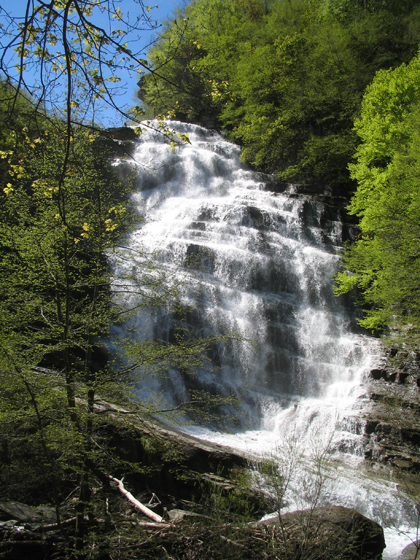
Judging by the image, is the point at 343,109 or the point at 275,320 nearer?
the point at 275,320

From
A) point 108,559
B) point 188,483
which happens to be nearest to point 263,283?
point 188,483

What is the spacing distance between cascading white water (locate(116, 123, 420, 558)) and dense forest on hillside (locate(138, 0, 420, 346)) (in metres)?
1.35

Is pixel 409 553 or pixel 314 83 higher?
pixel 314 83

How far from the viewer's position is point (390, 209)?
429 inches

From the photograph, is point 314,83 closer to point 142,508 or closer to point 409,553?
point 409,553

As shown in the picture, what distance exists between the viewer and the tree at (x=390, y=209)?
1008cm

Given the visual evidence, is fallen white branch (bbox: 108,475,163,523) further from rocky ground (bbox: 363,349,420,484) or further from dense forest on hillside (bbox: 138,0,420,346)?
dense forest on hillside (bbox: 138,0,420,346)

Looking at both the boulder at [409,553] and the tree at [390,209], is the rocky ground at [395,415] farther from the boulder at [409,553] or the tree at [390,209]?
the boulder at [409,553]

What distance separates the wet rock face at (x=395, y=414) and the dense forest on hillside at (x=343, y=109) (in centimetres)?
86

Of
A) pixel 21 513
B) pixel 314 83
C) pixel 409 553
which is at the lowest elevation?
pixel 409 553

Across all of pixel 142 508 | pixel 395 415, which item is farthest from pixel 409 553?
pixel 142 508

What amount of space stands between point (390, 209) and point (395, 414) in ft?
18.8

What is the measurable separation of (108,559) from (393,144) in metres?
14.1

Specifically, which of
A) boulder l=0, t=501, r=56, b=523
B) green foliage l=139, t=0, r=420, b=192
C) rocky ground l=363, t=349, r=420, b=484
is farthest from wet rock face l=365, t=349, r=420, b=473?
green foliage l=139, t=0, r=420, b=192
